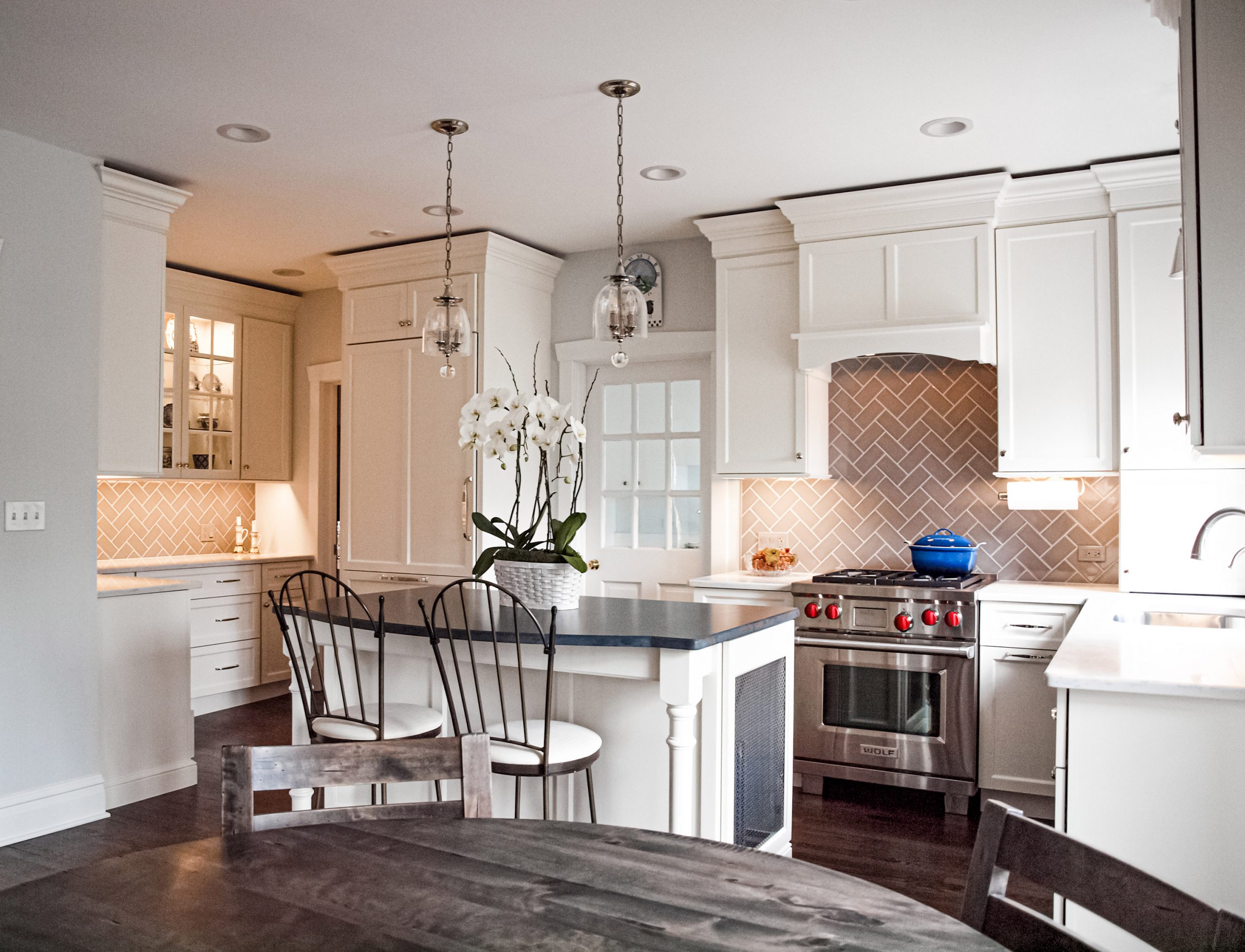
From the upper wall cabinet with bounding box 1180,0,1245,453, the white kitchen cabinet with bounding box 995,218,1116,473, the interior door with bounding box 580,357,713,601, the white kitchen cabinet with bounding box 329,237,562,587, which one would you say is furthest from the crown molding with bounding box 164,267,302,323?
the upper wall cabinet with bounding box 1180,0,1245,453

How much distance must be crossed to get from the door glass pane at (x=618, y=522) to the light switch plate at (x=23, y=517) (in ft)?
8.80

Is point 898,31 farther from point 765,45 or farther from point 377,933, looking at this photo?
point 377,933

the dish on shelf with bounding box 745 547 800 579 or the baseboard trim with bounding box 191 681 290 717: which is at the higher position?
the dish on shelf with bounding box 745 547 800 579

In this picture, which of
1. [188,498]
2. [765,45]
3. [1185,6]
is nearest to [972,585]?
[765,45]

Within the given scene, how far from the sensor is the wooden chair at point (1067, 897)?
34.2 inches

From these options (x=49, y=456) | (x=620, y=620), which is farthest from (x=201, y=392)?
(x=620, y=620)

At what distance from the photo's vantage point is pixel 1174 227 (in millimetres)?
3795

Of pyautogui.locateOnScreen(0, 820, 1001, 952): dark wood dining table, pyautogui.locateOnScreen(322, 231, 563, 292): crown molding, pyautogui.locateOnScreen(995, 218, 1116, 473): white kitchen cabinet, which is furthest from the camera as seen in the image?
pyautogui.locateOnScreen(322, 231, 563, 292): crown molding

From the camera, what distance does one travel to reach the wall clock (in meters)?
5.09

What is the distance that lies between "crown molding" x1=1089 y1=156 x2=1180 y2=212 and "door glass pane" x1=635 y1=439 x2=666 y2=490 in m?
2.37

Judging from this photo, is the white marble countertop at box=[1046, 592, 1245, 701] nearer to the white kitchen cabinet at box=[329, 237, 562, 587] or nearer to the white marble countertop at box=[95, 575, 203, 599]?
the white kitchen cabinet at box=[329, 237, 562, 587]

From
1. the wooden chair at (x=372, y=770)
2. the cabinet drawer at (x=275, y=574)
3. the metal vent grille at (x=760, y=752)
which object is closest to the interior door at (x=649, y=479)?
the metal vent grille at (x=760, y=752)

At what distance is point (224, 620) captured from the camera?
5715 millimetres

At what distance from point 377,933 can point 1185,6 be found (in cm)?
201
